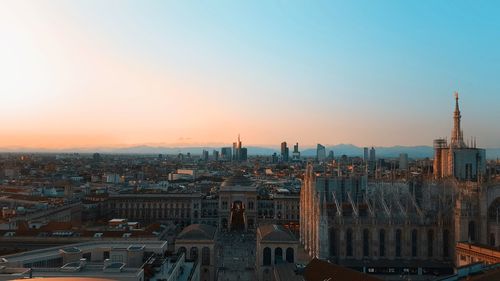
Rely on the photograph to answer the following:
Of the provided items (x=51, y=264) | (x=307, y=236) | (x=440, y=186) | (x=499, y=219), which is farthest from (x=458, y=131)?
(x=51, y=264)

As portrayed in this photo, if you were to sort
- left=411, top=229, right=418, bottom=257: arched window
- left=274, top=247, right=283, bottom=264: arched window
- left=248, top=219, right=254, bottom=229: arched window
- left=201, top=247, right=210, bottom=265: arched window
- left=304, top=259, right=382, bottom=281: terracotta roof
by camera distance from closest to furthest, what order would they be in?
1. left=304, top=259, right=382, bottom=281: terracotta roof
2. left=274, top=247, right=283, bottom=264: arched window
3. left=201, top=247, right=210, bottom=265: arched window
4. left=411, top=229, right=418, bottom=257: arched window
5. left=248, top=219, right=254, bottom=229: arched window

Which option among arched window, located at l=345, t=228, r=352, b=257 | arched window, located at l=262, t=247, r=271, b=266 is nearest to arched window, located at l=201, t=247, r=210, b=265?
arched window, located at l=262, t=247, r=271, b=266

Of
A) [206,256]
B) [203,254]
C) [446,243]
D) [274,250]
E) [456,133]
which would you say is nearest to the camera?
[274,250]

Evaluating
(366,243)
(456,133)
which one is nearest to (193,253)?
(366,243)

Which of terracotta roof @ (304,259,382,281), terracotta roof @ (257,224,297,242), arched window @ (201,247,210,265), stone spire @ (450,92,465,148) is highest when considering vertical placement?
stone spire @ (450,92,465,148)

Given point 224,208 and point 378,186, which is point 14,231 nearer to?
point 378,186

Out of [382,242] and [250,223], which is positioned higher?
[382,242]

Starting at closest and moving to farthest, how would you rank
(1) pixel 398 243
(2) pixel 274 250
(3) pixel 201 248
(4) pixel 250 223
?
(2) pixel 274 250
(3) pixel 201 248
(1) pixel 398 243
(4) pixel 250 223

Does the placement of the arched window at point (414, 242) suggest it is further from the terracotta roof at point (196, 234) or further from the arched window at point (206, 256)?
the arched window at point (206, 256)

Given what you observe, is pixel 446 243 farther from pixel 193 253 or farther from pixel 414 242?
pixel 193 253

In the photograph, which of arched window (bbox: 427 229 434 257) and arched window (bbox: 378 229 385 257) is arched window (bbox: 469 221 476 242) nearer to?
arched window (bbox: 427 229 434 257)
